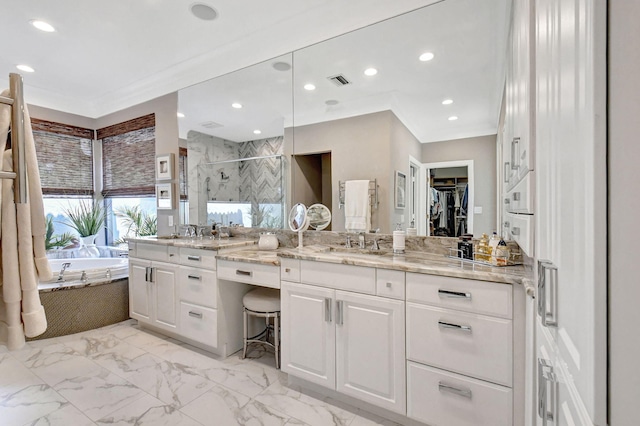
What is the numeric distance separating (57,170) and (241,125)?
9.87ft

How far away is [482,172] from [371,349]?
1.32 m

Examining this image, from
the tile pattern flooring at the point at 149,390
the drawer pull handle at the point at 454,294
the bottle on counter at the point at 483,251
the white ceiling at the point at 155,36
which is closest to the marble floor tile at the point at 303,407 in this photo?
the tile pattern flooring at the point at 149,390

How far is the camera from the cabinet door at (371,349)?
1648mm

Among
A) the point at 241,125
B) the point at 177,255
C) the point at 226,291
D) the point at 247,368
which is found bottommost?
the point at 247,368

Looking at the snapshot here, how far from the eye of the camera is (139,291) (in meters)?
3.08

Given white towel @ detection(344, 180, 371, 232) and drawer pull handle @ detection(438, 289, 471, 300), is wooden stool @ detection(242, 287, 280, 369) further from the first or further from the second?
drawer pull handle @ detection(438, 289, 471, 300)

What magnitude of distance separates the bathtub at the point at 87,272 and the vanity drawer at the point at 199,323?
1.21 meters

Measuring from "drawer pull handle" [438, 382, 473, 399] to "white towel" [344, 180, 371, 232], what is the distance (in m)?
1.15

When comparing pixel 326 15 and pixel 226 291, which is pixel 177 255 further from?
pixel 326 15

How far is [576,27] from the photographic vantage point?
21.8 inches

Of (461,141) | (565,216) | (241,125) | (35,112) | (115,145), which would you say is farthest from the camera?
(115,145)

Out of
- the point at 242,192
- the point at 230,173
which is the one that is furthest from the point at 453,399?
the point at 230,173

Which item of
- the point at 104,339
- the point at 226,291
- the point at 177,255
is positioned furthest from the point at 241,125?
the point at 104,339

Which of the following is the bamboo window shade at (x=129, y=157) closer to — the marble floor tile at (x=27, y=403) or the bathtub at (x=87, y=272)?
the bathtub at (x=87, y=272)
